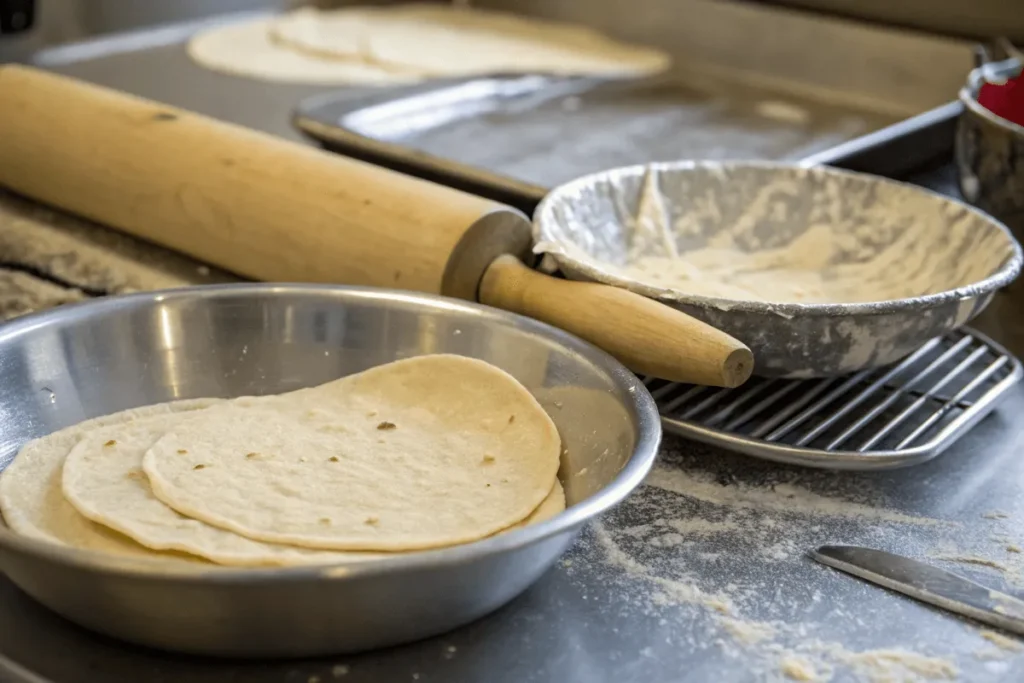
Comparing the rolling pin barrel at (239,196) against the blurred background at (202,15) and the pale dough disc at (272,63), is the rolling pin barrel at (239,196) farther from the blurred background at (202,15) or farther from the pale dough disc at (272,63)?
the blurred background at (202,15)

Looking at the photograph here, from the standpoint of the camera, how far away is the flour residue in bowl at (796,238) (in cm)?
118

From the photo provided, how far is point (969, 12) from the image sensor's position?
1990 millimetres

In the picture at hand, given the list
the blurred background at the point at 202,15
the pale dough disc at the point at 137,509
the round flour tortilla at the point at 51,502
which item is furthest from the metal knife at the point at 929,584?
the blurred background at the point at 202,15

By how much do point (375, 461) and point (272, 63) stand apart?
1.33 m

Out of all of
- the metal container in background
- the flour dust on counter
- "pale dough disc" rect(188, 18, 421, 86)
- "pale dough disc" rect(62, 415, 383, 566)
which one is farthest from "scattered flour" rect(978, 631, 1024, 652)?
"pale dough disc" rect(188, 18, 421, 86)

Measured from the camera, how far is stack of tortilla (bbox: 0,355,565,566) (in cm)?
75

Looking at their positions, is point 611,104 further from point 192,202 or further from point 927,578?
point 927,578

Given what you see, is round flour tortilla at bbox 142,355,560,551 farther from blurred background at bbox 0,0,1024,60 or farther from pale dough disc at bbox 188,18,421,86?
blurred background at bbox 0,0,1024,60

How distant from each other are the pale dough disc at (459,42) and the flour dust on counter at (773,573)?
3.99ft

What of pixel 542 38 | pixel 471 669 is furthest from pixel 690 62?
pixel 471 669

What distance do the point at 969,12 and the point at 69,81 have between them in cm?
150

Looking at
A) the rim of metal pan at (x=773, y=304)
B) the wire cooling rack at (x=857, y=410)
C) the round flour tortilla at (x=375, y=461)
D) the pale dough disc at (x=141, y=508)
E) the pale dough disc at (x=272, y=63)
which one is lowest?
the wire cooling rack at (x=857, y=410)

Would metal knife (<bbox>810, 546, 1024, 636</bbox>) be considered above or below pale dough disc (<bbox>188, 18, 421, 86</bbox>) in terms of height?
below

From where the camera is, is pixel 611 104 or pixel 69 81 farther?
pixel 611 104
